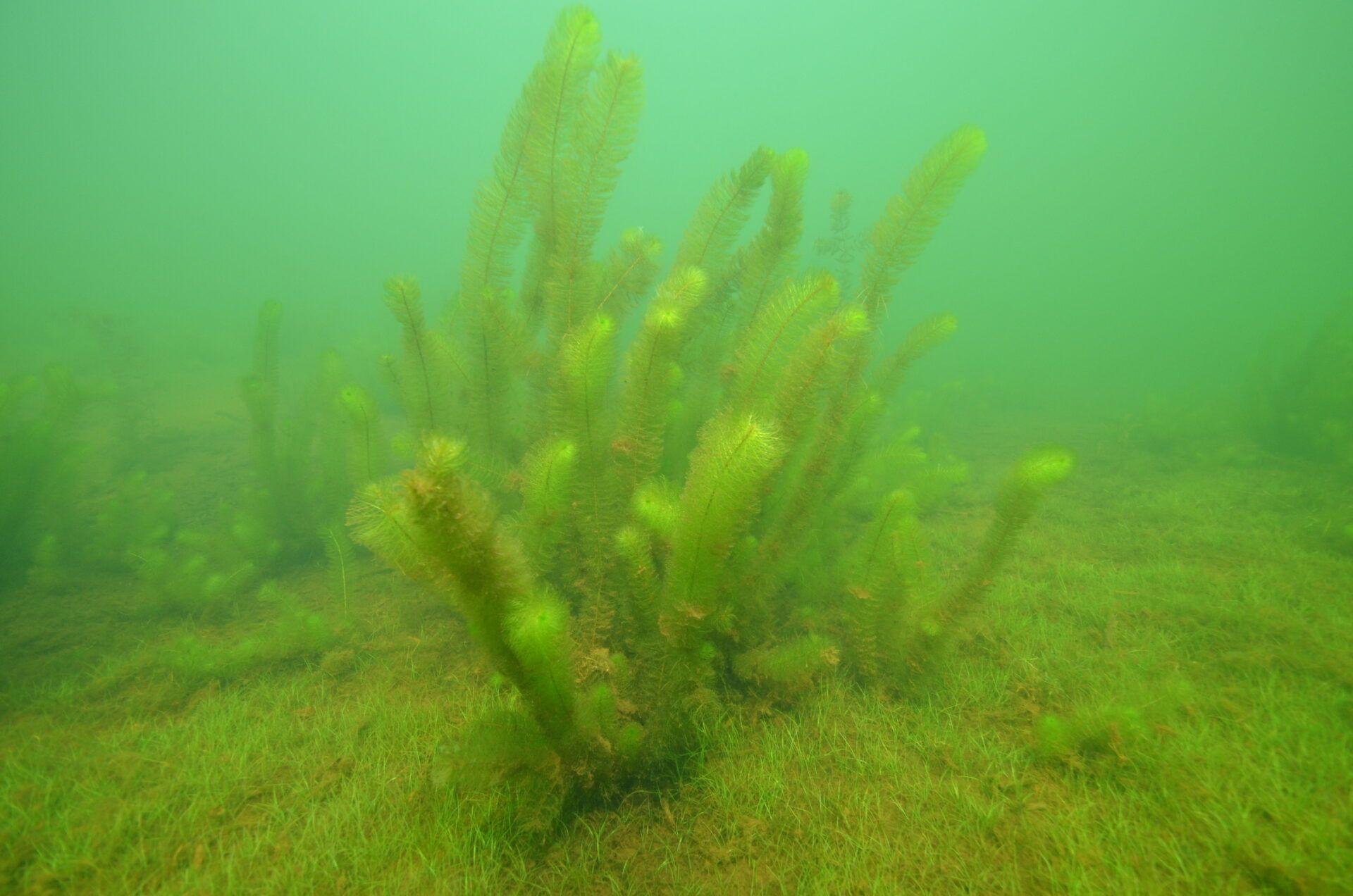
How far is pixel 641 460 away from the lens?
2.43m

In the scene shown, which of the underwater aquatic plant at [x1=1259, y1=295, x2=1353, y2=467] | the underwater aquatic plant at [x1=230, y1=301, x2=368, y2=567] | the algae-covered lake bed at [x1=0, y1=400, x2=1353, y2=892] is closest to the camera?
the algae-covered lake bed at [x1=0, y1=400, x2=1353, y2=892]

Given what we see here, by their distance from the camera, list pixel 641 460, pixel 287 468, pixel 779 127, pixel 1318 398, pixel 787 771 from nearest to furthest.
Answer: pixel 787 771
pixel 641 460
pixel 287 468
pixel 1318 398
pixel 779 127

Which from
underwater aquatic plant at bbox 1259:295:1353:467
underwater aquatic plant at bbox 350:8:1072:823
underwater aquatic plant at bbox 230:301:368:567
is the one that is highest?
underwater aquatic plant at bbox 1259:295:1353:467

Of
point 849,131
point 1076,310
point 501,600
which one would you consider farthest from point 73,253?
point 849,131

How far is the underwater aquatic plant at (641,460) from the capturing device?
1698 millimetres

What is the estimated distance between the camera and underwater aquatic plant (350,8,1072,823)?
170 cm

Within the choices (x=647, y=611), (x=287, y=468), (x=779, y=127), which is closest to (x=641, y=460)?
(x=647, y=611)

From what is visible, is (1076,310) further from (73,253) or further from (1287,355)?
(73,253)

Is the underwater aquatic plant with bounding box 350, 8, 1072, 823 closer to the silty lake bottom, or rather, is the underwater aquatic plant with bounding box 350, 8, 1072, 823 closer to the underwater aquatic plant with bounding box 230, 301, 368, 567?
the silty lake bottom

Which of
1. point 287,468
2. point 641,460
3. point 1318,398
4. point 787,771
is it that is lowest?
point 287,468

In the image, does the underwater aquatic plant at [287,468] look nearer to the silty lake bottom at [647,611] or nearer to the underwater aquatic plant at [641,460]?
the silty lake bottom at [647,611]

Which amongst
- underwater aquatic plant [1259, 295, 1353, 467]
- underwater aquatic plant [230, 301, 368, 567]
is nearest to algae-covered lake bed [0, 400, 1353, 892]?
underwater aquatic plant [230, 301, 368, 567]

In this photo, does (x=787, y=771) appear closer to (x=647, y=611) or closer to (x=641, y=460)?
(x=647, y=611)

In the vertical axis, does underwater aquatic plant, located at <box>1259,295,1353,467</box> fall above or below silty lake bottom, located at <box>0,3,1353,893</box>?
above
